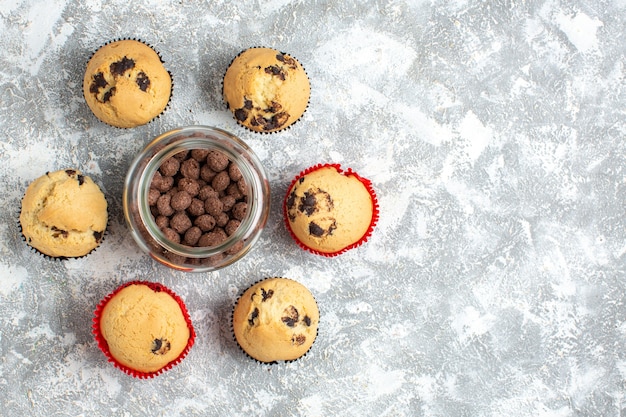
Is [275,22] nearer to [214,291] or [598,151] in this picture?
[214,291]

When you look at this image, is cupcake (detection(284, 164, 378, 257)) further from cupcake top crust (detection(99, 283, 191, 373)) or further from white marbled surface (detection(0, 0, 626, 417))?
cupcake top crust (detection(99, 283, 191, 373))

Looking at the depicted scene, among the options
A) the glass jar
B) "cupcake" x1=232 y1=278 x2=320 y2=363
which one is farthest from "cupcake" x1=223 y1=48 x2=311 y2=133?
"cupcake" x1=232 y1=278 x2=320 y2=363

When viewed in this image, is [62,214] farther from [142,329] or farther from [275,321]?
[275,321]

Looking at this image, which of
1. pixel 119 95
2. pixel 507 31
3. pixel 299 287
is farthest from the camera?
pixel 507 31

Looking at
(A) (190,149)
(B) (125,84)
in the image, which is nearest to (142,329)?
(A) (190,149)

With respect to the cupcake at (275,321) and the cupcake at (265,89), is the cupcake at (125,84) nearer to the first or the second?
the cupcake at (265,89)

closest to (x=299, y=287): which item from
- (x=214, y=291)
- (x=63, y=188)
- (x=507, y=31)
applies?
(x=214, y=291)

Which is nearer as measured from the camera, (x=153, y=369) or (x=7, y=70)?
(x=153, y=369)
